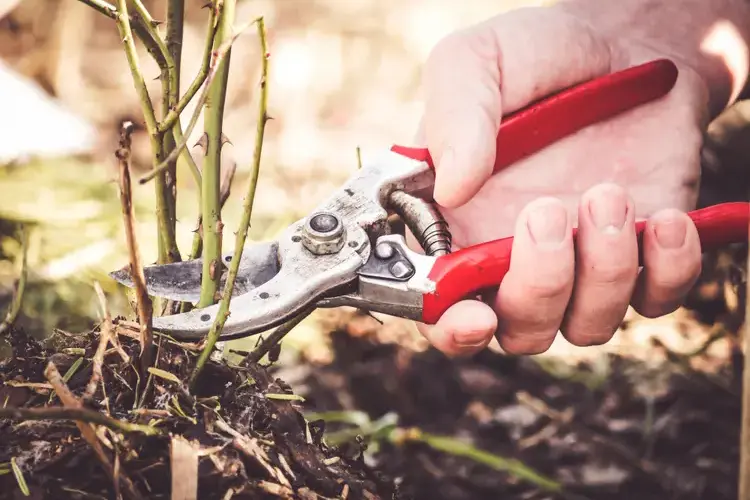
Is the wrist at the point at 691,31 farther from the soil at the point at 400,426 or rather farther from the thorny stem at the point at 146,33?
the thorny stem at the point at 146,33

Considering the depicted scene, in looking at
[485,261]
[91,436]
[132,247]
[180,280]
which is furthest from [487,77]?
[91,436]

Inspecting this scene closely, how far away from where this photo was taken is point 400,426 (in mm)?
1835

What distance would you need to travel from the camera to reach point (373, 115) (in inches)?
113

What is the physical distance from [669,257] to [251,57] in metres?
1.98

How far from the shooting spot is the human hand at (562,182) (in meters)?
1.47

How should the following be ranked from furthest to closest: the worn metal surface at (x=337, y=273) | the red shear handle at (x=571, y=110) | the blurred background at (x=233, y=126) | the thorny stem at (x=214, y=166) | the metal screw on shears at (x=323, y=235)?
1. the blurred background at (x=233, y=126)
2. the red shear handle at (x=571, y=110)
3. the metal screw on shears at (x=323, y=235)
4. the worn metal surface at (x=337, y=273)
5. the thorny stem at (x=214, y=166)

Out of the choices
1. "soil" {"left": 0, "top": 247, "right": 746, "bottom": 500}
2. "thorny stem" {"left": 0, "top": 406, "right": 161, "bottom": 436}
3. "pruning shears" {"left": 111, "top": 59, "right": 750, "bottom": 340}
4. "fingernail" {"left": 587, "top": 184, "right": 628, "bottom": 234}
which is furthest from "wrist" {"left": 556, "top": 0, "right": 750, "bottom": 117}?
"thorny stem" {"left": 0, "top": 406, "right": 161, "bottom": 436}

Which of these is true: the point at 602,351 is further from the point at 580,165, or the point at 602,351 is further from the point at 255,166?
the point at 255,166

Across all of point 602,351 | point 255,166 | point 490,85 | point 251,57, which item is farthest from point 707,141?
point 255,166

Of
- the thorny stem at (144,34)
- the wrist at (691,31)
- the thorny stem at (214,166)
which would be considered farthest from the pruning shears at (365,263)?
the wrist at (691,31)

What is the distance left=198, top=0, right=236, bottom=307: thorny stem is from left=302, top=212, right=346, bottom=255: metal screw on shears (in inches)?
10.0

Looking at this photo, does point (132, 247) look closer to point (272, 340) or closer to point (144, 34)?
point (144, 34)

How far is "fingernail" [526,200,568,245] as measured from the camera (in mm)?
1418

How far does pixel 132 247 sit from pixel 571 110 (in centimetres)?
124
